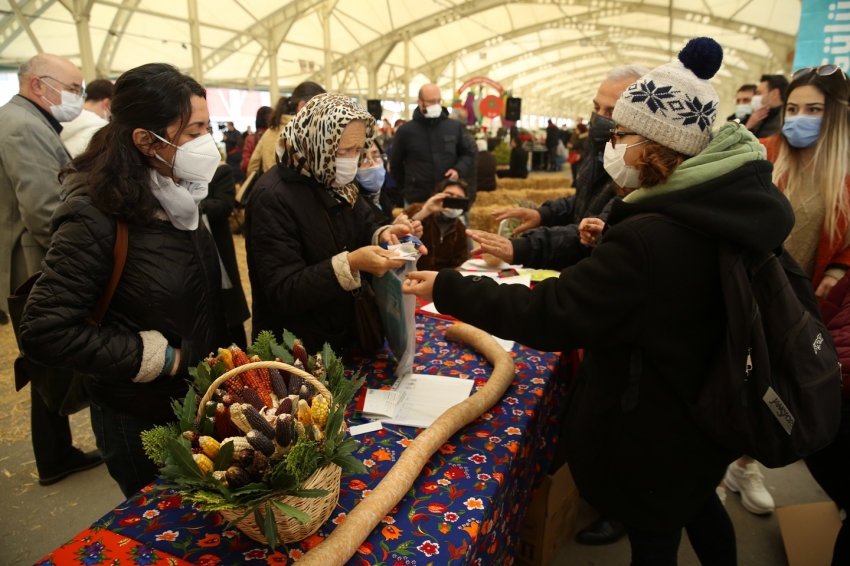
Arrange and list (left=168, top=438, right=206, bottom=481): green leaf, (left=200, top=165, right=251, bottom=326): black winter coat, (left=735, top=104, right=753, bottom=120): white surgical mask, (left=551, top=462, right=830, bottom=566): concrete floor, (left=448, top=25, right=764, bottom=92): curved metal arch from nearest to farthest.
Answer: (left=168, top=438, right=206, bottom=481): green leaf < (left=551, top=462, right=830, bottom=566): concrete floor < (left=200, top=165, right=251, bottom=326): black winter coat < (left=735, top=104, right=753, bottom=120): white surgical mask < (left=448, top=25, right=764, bottom=92): curved metal arch

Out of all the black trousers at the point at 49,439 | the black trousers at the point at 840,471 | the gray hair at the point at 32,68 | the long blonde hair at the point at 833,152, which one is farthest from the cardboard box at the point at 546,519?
the gray hair at the point at 32,68

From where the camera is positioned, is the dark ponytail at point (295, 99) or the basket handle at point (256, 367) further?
the dark ponytail at point (295, 99)

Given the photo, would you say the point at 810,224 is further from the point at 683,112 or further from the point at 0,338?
the point at 0,338

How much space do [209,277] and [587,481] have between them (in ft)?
4.48

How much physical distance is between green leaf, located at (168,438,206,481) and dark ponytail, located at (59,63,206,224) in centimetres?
75

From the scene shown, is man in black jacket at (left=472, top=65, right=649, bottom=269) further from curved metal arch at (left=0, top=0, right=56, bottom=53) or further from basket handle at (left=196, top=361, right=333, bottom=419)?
curved metal arch at (left=0, top=0, right=56, bottom=53)

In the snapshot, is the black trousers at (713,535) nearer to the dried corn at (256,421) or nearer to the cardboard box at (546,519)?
the cardboard box at (546,519)

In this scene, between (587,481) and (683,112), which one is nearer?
(683,112)

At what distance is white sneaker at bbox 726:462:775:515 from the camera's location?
104 inches

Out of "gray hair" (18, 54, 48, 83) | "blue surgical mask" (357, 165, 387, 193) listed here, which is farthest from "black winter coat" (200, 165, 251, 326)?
"blue surgical mask" (357, 165, 387, 193)

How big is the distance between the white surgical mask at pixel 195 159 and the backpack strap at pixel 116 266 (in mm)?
245

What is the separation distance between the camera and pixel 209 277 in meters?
1.71

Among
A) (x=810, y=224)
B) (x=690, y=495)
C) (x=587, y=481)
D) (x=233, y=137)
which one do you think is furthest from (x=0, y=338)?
(x=233, y=137)

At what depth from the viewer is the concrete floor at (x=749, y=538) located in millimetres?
2342
